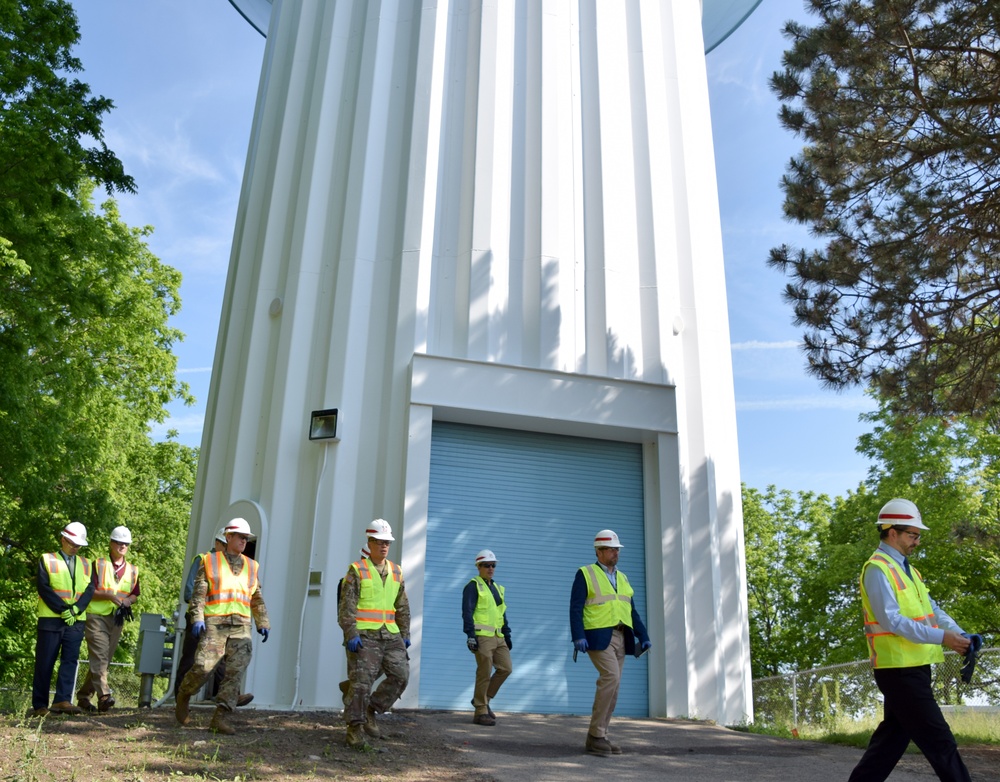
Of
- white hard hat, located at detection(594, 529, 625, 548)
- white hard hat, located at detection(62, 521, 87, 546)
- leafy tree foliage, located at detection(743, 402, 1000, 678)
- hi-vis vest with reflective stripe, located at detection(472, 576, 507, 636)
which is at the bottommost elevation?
hi-vis vest with reflective stripe, located at detection(472, 576, 507, 636)

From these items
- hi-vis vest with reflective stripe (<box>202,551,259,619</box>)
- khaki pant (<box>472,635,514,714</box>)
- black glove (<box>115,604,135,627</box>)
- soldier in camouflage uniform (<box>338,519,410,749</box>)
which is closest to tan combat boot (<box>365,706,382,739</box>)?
soldier in camouflage uniform (<box>338,519,410,749</box>)

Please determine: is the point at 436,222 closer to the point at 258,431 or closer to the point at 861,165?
the point at 258,431

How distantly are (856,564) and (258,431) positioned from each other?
942 inches

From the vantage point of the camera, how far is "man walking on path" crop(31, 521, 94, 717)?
1055cm

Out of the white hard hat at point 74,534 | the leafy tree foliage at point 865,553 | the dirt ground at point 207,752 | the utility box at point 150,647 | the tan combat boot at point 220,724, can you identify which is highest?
the leafy tree foliage at point 865,553

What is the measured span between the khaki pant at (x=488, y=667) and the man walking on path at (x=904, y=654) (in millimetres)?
5971

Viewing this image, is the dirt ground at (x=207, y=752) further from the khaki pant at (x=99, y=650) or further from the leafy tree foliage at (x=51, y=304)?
the leafy tree foliage at (x=51, y=304)

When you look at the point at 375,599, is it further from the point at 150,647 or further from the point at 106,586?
the point at 150,647

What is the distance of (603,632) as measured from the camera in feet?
31.3

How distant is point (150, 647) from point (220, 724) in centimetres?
519

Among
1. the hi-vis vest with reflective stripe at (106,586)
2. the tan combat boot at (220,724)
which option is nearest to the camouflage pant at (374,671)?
the tan combat boot at (220,724)

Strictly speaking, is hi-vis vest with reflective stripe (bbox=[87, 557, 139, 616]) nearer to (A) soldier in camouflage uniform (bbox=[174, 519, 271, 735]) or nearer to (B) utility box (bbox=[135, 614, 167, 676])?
(B) utility box (bbox=[135, 614, 167, 676])

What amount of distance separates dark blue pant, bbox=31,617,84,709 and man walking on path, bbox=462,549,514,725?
433cm

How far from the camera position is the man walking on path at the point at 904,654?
6188mm
